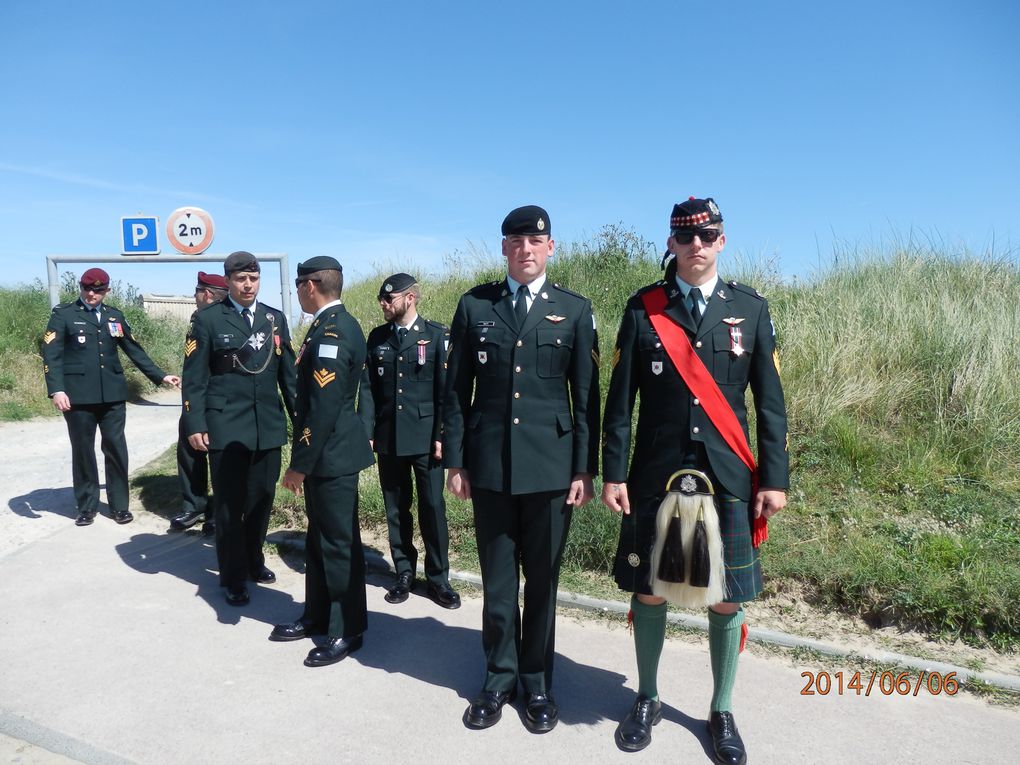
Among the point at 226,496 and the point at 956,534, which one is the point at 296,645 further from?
the point at 956,534

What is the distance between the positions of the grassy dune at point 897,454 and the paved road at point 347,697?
2.41ft

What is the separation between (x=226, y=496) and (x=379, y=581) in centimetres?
121

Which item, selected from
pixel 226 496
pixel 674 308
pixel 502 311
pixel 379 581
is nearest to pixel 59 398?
pixel 226 496

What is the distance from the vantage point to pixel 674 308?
2.97m

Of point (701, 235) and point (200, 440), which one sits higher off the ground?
point (701, 235)

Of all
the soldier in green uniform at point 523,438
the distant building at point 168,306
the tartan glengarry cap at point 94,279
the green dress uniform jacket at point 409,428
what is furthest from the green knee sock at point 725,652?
the distant building at point 168,306

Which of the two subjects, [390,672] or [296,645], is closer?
[390,672]

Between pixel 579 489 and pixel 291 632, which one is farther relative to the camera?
pixel 291 632

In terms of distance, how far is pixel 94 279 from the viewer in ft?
21.7

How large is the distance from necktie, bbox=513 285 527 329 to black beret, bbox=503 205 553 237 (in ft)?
0.85

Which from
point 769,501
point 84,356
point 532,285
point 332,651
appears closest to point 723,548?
point 769,501

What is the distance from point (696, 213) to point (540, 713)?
7.42 feet

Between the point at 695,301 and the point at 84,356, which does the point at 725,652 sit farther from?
the point at 84,356
